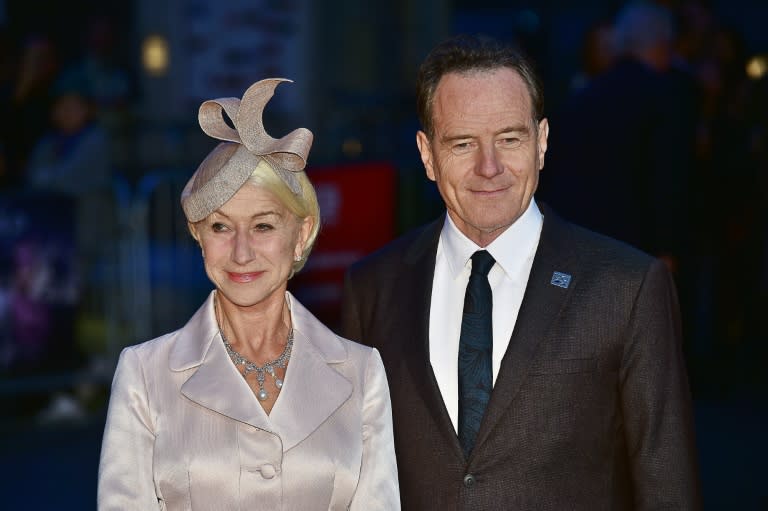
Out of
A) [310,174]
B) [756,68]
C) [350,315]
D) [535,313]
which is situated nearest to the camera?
[535,313]

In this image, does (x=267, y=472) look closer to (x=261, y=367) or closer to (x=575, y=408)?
(x=261, y=367)

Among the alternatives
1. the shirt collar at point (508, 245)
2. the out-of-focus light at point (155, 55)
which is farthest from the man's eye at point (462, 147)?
the out-of-focus light at point (155, 55)

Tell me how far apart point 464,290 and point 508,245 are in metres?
0.17

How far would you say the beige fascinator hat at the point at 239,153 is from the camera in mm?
3059

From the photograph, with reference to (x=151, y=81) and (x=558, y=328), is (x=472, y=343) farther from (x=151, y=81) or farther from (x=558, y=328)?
(x=151, y=81)

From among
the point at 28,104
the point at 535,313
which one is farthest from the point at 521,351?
the point at 28,104

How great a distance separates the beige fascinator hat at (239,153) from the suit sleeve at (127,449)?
0.44m

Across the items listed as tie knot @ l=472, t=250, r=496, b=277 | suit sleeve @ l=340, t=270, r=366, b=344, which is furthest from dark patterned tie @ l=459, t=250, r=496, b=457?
suit sleeve @ l=340, t=270, r=366, b=344

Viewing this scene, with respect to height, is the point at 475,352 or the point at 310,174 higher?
the point at 310,174

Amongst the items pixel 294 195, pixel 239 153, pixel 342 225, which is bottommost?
pixel 342 225

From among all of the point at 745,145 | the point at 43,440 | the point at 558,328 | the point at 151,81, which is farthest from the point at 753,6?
the point at 558,328

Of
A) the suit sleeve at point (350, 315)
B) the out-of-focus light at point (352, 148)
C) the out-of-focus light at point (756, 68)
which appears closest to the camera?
the suit sleeve at point (350, 315)

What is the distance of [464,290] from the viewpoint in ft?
10.9

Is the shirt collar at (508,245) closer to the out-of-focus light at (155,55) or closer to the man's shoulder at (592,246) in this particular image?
the man's shoulder at (592,246)
